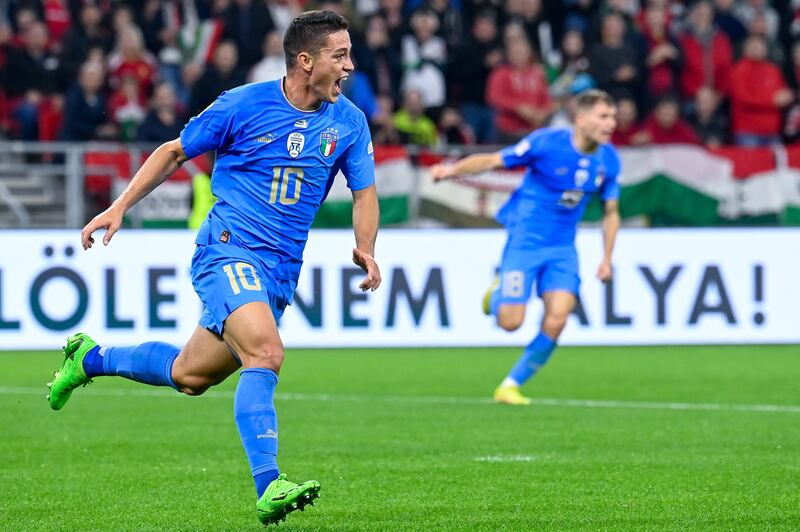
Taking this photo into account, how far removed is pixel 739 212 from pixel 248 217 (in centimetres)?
1242

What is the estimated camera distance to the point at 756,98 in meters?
20.0

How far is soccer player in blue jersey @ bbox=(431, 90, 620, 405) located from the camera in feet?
38.1

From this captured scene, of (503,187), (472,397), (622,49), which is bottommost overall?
(472,397)

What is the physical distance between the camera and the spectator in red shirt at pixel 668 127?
19.4m

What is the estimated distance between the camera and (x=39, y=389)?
41.5 feet

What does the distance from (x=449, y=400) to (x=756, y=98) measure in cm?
976

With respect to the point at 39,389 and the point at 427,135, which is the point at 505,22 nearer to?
the point at 427,135

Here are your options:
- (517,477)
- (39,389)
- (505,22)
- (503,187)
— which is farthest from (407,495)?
(505,22)

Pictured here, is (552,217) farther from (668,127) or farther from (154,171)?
(668,127)

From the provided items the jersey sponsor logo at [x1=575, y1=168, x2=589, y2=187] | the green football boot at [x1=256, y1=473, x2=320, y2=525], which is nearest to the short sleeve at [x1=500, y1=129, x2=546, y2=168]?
the jersey sponsor logo at [x1=575, y1=168, x2=589, y2=187]

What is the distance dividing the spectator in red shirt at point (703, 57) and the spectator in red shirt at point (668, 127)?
3.72 feet

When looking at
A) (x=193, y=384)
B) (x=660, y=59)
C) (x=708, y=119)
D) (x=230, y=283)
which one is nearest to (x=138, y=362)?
(x=193, y=384)

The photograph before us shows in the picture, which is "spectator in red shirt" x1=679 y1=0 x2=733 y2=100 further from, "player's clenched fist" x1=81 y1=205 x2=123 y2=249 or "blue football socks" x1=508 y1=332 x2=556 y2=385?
"player's clenched fist" x1=81 y1=205 x2=123 y2=249

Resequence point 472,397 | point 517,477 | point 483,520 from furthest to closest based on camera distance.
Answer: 1. point 472,397
2. point 517,477
3. point 483,520
